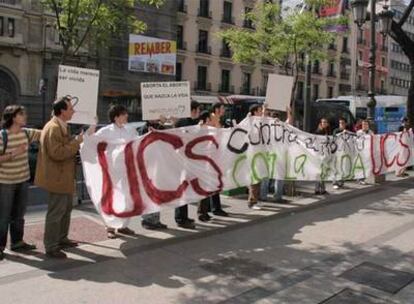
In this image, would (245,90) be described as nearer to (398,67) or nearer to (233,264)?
(398,67)

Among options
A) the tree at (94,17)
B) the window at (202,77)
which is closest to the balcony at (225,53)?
the window at (202,77)

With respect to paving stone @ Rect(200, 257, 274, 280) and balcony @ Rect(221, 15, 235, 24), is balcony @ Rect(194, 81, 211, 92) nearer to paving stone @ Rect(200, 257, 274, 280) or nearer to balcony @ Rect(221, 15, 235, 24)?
balcony @ Rect(221, 15, 235, 24)

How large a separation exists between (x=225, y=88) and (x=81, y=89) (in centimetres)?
4973

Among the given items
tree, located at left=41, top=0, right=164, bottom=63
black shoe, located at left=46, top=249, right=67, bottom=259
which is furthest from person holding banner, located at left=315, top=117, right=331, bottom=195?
tree, located at left=41, top=0, right=164, bottom=63

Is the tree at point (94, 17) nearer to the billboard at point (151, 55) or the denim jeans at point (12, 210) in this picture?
the denim jeans at point (12, 210)

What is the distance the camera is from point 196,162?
8.56 m

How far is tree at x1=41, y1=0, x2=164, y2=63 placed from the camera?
1709cm

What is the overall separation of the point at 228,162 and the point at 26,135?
344cm

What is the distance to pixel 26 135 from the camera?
6.84 metres

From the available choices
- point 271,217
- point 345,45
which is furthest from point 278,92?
point 345,45

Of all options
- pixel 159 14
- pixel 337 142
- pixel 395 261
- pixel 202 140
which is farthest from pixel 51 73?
pixel 395 261

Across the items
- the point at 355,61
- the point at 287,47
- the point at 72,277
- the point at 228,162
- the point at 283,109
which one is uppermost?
the point at 355,61

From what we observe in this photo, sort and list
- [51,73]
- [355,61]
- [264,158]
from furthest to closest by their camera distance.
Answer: [355,61], [51,73], [264,158]

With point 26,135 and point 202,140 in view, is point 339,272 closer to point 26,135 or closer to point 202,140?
point 202,140
